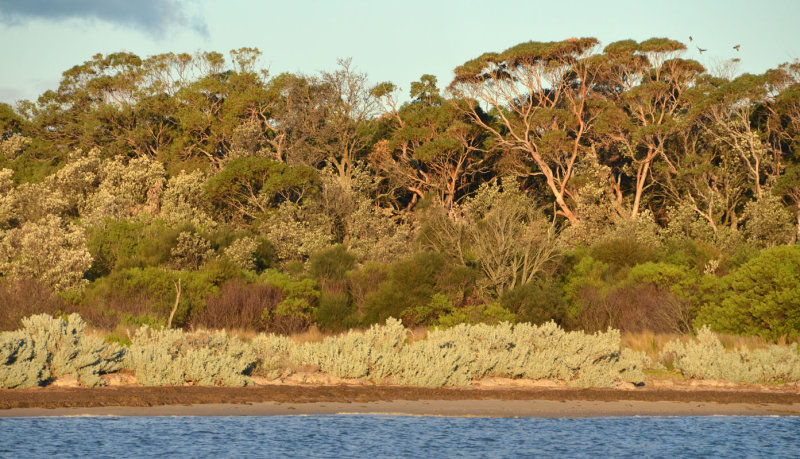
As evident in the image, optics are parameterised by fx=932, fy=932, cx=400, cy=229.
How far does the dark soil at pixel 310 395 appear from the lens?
18.1 metres

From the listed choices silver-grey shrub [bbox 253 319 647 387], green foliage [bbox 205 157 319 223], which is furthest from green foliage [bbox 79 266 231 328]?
silver-grey shrub [bbox 253 319 647 387]

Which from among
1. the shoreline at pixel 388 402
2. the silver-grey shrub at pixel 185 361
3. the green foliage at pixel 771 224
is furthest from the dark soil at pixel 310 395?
the green foliage at pixel 771 224

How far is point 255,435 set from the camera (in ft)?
54.1

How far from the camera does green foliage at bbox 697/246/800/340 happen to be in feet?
102

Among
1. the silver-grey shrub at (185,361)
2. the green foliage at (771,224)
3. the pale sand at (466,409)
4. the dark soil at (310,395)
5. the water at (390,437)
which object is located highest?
the green foliage at (771,224)

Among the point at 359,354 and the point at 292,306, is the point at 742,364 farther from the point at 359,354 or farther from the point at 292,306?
the point at 292,306

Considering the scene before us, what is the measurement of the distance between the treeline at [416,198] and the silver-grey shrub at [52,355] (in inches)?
454

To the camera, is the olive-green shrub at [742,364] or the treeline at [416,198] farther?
the treeline at [416,198]

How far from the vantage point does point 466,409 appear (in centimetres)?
1931

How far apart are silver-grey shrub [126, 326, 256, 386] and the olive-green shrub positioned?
11.1 meters

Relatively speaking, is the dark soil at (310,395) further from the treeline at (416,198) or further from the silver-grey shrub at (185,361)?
the treeline at (416,198)

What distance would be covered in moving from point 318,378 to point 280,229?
88.9 feet

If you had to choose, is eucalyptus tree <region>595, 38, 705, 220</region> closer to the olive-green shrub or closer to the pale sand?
the olive-green shrub

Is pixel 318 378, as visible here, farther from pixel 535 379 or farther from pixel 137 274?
pixel 137 274
